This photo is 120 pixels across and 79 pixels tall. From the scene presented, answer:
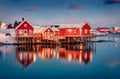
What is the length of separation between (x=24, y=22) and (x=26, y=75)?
3679cm

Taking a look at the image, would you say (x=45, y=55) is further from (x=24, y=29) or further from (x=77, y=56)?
(x=24, y=29)

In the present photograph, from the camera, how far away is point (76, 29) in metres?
67.9

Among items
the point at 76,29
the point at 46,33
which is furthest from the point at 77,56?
the point at 76,29

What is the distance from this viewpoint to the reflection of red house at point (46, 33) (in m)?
65.5

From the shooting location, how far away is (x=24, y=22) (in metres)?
61.7

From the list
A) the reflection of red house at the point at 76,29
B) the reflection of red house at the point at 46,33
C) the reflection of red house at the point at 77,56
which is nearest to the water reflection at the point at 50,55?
the reflection of red house at the point at 77,56

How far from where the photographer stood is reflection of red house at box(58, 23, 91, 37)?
6769cm

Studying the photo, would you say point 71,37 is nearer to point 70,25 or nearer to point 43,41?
point 70,25

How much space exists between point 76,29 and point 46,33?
6.96m

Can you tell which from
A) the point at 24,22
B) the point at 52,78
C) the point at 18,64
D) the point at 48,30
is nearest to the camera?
the point at 52,78

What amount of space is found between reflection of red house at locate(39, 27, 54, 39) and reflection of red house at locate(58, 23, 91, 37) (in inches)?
159

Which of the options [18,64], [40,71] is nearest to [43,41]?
[18,64]

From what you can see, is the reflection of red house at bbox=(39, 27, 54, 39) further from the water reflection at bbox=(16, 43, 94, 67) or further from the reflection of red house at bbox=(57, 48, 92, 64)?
the reflection of red house at bbox=(57, 48, 92, 64)

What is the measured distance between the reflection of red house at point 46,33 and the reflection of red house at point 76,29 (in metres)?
4.05
